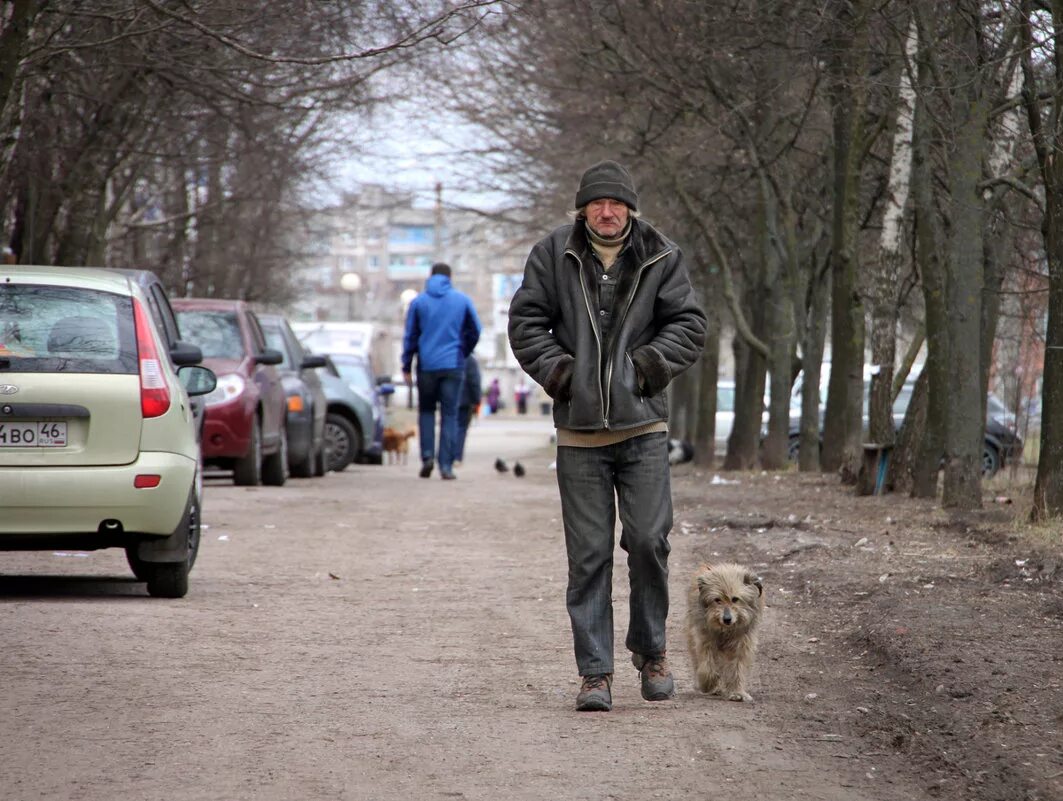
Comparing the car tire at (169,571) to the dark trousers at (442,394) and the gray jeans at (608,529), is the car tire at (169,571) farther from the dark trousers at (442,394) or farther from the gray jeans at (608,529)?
the dark trousers at (442,394)

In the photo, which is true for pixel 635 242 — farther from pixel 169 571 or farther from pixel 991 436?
pixel 991 436

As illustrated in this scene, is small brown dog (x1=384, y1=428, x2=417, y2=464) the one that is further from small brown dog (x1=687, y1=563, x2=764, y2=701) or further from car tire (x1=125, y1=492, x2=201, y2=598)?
small brown dog (x1=687, y1=563, x2=764, y2=701)

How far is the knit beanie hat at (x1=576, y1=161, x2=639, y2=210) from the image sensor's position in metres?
6.70

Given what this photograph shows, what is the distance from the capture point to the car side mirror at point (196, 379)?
10.7 m

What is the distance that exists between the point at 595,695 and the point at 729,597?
73cm

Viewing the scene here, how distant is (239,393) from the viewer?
1759 centimetres

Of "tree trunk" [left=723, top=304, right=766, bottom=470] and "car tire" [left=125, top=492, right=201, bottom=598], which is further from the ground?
"tree trunk" [left=723, top=304, right=766, bottom=470]

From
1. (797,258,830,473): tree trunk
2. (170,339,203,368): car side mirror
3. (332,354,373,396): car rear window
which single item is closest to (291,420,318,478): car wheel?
(332,354,373,396): car rear window

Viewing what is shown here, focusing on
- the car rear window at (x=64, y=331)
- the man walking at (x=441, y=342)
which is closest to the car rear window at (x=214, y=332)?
the man walking at (x=441, y=342)

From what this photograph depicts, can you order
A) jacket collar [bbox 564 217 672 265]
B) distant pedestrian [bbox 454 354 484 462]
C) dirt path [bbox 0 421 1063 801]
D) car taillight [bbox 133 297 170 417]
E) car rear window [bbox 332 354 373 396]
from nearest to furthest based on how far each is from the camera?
dirt path [bbox 0 421 1063 801]
jacket collar [bbox 564 217 672 265]
car taillight [bbox 133 297 170 417]
distant pedestrian [bbox 454 354 484 462]
car rear window [bbox 332 354 373 396]

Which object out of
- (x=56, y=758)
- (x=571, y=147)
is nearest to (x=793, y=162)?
(x=571, y=147)

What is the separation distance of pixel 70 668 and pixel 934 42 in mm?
9040

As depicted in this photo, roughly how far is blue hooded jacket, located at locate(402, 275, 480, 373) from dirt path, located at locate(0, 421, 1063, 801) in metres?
6.99

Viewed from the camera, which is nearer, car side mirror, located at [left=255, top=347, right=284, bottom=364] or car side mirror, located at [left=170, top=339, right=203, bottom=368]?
car side mirror, located at [left=170, top=339, right=203, bottom=368]
